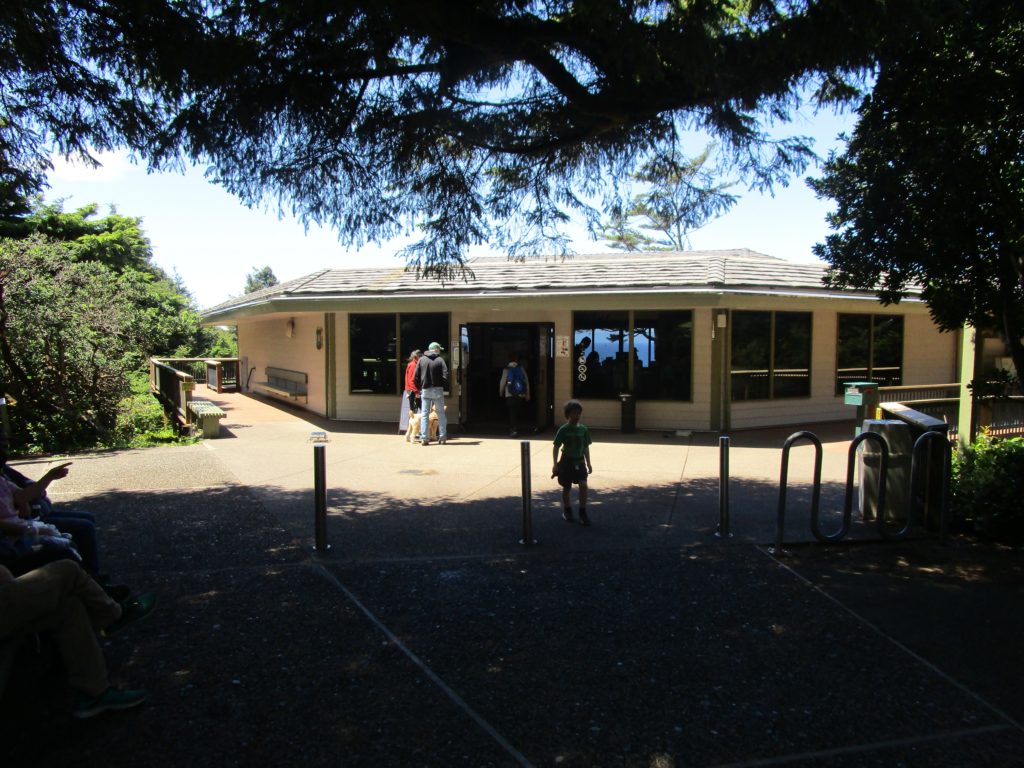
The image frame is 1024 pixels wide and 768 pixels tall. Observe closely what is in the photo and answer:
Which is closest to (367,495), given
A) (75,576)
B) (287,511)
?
(287,511)

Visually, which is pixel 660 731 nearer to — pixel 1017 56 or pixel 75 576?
pixel 75 576

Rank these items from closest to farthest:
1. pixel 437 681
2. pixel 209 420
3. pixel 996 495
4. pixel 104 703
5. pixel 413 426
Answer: pixel 104 703, pixel 437 681, pixel 996 495, pixel 413 426, pixel 209 420

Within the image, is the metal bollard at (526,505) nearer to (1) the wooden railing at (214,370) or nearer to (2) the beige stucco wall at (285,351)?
(2) the beige stucco wall at (285,351)

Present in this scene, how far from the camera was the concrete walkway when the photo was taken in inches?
131

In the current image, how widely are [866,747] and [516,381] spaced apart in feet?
33.3

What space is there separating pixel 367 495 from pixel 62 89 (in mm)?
4915

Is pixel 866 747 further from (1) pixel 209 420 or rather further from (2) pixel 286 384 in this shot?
(2) pixel 286 384

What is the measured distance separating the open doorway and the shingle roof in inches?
39.3

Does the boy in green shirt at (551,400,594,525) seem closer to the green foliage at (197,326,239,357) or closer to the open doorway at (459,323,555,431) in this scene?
the open doorway at (459,323,555,431)

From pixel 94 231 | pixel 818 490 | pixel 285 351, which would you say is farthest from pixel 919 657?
pixel 94 231

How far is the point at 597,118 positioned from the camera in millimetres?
6895

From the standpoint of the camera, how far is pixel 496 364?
1481 cm

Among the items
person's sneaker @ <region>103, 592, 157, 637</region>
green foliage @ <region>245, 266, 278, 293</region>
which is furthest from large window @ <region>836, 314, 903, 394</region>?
green foliage @ <region>245, 266, 278, 293</region>

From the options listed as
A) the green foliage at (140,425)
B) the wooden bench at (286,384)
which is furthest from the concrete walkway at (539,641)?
the wooden bench at (286,384)
